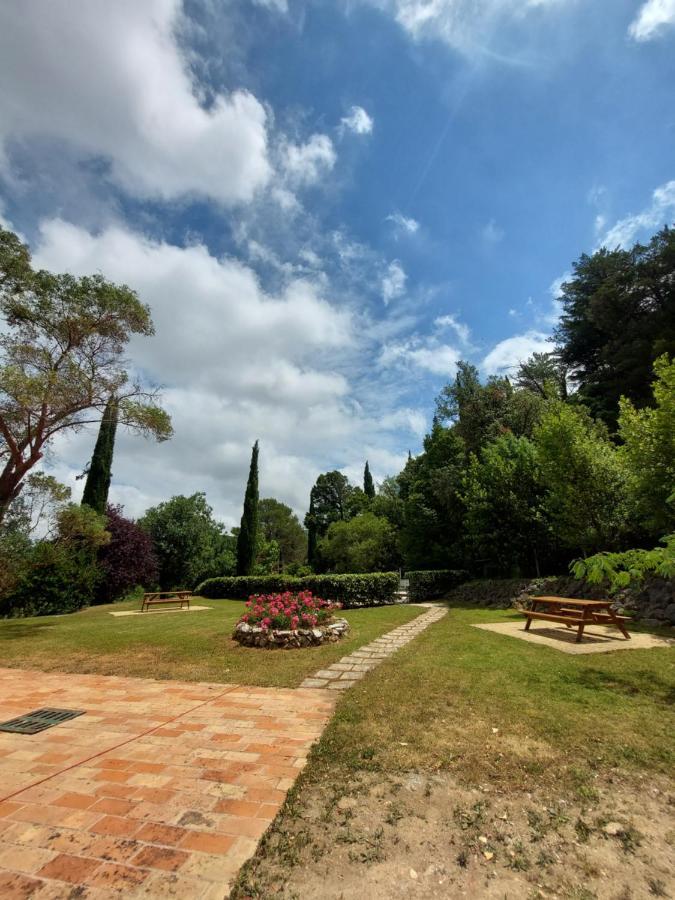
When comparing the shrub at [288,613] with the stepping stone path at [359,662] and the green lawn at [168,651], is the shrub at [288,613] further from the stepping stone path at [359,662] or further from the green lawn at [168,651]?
the stepping stone path at [359,662]

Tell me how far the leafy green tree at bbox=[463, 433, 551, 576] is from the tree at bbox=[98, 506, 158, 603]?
16837 millimetres

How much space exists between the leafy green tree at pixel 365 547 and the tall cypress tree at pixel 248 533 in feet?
26.2

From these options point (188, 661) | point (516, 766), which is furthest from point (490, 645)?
point (188, 661)

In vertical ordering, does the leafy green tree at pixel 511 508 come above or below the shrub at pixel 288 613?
above

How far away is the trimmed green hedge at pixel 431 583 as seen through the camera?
2067 centimetres

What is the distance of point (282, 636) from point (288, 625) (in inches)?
14.0

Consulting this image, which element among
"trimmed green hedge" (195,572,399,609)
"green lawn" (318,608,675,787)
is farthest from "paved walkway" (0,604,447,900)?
"trimmed green hedge" (195,572,399,609)

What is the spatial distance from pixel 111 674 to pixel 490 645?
6.80 meters

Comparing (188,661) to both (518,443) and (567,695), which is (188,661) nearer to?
(567,695)

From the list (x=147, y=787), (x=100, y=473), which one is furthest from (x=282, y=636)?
(x=100, y=473)

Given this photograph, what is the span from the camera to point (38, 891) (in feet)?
6.29

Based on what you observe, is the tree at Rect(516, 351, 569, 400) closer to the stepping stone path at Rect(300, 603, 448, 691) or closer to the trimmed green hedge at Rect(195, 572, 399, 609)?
the trimmed green hedge at Rect(195, 572, 399, 609)

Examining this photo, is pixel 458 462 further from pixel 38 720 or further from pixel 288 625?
pixel 38 720

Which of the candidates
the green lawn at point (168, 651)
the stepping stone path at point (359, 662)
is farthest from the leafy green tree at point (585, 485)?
the stepping stone path at point (359, 662)
